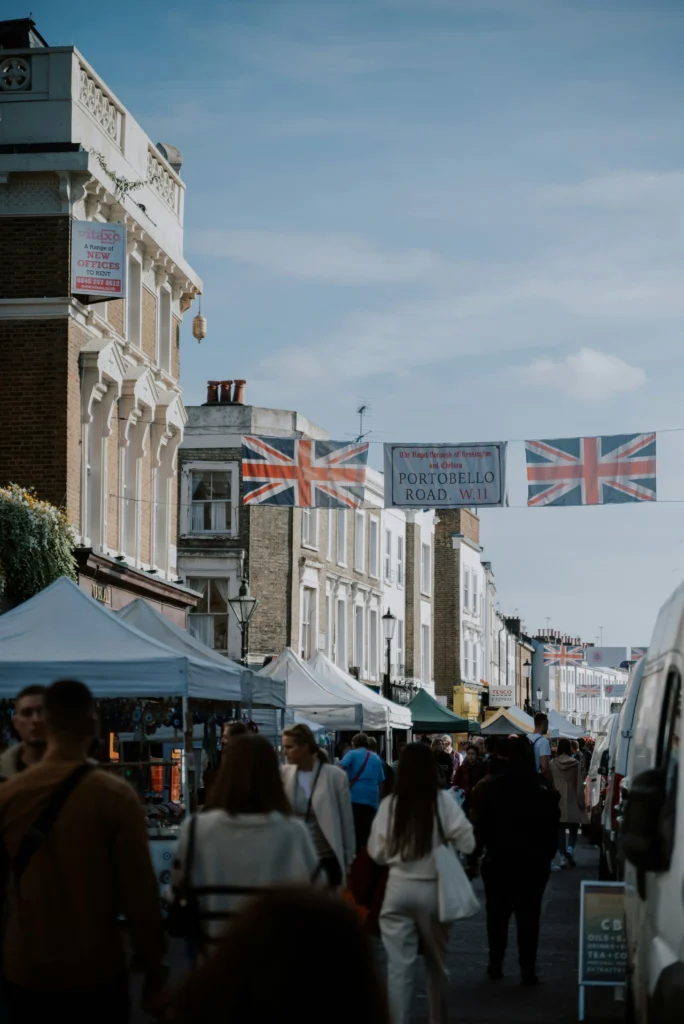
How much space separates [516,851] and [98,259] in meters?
15.3

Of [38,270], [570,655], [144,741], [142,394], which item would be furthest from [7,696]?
[570,655]

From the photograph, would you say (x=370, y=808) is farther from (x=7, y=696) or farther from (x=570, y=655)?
(x=570, y=655)

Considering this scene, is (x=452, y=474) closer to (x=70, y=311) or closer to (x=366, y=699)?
(x=366, y=699)

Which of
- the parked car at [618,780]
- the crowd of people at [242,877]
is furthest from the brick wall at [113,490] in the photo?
the crowd of people at [242,877]

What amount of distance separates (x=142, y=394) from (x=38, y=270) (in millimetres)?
4409

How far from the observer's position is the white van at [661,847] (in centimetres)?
605

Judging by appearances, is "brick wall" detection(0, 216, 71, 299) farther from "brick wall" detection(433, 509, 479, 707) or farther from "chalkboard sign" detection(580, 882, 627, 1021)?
"brick wall" detection(433, 509, 479, 707)

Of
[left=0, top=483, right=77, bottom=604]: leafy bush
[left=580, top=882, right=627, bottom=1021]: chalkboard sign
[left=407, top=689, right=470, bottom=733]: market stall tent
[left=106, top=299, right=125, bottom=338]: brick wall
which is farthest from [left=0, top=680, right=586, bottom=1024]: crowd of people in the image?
[left=407, top=689, right=470, bottom=733]: market stall tent

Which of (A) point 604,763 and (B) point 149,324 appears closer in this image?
(A) point 604,763

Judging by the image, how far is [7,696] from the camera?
13.1m

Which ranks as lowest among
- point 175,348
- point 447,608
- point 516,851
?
point 516,851

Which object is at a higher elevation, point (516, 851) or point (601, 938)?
point (516, 851)

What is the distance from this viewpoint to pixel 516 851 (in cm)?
1173

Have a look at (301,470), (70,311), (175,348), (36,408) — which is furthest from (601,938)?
(175,348)
